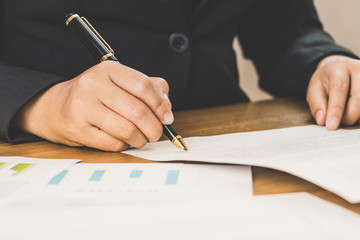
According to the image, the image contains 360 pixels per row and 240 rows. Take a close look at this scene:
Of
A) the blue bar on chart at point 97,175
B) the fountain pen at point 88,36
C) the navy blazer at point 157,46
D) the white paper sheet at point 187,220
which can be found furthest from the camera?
the navy blazer at point 157,46

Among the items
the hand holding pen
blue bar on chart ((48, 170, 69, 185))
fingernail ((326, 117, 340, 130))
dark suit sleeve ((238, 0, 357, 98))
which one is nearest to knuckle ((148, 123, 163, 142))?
the hand holding pen

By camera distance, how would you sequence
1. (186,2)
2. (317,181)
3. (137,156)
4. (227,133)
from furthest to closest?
(186,2), (227,133), (137,156), (317,181)

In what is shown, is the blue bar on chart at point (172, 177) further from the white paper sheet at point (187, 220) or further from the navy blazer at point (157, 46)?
the navy blazer at point (157, 46)

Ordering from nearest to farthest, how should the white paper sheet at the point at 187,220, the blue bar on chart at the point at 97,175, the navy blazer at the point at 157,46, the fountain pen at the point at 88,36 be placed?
the white paper sheet at the point at 187,220
the blue bar on chart at the point at 97,175
the fountain pen at the point at 88,36
the navy blazer at the point at 157,46

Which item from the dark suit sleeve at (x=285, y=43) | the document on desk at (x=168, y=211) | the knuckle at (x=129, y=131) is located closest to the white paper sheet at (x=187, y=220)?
the document on desk at (x=168, y=211)

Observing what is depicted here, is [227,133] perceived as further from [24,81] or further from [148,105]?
[24,81]

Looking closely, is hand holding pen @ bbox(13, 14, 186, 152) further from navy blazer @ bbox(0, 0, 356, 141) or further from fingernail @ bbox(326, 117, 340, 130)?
fingernail @ bbox(326, 117, 340, 130)

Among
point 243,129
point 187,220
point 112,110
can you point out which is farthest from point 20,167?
point 243,129

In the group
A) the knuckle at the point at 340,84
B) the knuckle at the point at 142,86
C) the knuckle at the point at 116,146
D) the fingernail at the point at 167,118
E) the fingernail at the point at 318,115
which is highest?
the knuckle at the point at 142,86

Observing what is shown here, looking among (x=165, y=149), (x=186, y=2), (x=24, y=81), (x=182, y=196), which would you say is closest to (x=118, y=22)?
(x=186, y=2)

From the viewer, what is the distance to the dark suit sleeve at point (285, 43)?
757 millimetres

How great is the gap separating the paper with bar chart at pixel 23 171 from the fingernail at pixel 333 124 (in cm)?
37

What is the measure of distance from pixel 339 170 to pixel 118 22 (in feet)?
1.84

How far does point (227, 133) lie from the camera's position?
1.69 feet
